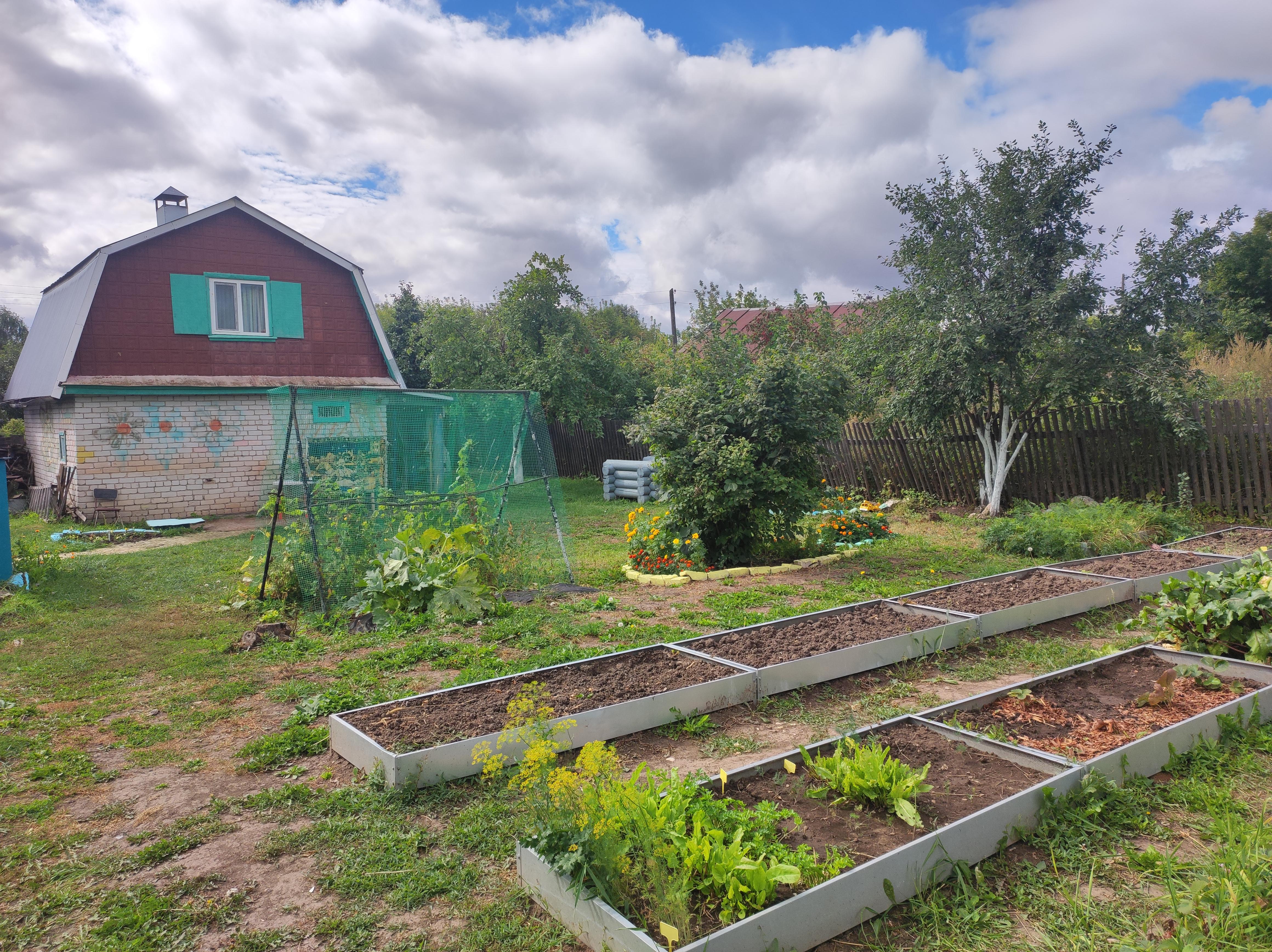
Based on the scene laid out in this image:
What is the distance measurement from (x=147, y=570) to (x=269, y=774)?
7213 mm

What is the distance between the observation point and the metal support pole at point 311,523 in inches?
263

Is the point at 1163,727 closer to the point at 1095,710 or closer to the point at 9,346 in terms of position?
the point at 1095,710

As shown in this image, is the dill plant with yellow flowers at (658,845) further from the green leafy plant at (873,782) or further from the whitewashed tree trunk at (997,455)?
the whitewashed tree trunk at (997,455)

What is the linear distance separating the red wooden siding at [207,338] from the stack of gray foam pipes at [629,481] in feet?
18.7

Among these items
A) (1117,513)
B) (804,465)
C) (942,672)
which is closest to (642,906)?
(942,672)

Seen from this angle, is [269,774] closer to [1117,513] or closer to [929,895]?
[929,895]

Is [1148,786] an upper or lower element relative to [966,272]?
lower

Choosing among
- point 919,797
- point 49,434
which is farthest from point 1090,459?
point 49,434

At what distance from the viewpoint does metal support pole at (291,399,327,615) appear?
668 cm

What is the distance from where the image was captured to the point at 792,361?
8641mm

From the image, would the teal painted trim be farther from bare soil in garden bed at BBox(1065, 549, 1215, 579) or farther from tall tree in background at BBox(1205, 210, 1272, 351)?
tall tree in background at BBox(1205, 210, 1272, 351)

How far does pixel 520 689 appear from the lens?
173 inches

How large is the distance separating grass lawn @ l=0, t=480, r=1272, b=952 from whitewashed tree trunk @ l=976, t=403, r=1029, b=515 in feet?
17.8

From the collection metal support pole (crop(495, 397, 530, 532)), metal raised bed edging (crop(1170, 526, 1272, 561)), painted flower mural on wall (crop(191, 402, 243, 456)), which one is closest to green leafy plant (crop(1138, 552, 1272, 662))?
metal raised bed edging (crop(1170, 526, 1272, 561))
